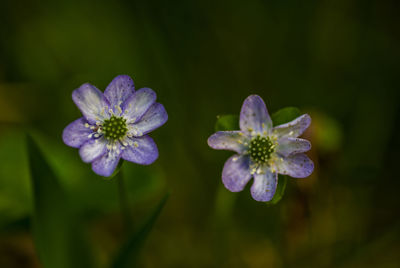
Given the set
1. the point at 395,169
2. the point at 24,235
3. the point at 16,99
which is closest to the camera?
the point at 24,235

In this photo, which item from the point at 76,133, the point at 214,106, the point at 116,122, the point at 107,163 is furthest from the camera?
the point at 214,106

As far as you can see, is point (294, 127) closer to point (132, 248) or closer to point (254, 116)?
point (254, 116)

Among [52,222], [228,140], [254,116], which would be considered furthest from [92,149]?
[254,116]

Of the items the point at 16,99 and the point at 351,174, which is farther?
the point at 16,99

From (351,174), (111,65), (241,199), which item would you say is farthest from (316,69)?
(111,65)

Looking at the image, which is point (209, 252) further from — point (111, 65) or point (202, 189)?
point (111, 65)

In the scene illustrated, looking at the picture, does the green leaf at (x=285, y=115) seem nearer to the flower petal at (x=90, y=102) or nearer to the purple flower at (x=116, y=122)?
the purple flower at (x=116, y=122)
